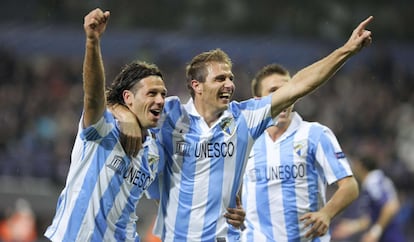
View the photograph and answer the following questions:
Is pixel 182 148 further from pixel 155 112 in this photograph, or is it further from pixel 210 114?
pixel 155 112

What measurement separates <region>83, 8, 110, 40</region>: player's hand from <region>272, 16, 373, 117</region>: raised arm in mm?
1370

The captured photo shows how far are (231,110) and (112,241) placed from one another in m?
1.21

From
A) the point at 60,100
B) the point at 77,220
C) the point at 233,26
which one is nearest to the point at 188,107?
the point at 77,220

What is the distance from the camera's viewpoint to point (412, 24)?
18500 millimetres

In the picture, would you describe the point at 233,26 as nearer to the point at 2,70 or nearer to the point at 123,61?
the point at 123,61

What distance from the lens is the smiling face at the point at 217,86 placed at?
571cm

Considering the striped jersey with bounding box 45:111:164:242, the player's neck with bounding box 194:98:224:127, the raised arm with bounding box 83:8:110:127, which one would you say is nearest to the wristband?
the player's neck with bounding box 194:98:224:127

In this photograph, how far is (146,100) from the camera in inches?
209

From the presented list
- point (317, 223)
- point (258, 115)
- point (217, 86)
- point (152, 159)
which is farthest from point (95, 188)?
point (317, 223)

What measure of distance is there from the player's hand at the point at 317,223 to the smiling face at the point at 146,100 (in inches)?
57.5

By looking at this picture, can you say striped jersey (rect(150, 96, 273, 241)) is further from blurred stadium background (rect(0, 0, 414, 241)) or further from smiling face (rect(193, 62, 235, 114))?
blurred stadium background (rect(0, 0, 414, 241))

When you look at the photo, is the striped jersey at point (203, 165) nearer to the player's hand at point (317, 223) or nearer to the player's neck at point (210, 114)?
the player's neck at point (210, 114)

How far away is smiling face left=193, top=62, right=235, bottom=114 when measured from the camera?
18.7 feet

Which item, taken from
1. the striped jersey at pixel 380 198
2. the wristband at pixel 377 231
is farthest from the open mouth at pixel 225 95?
the striped jersey at pixel 380 198
